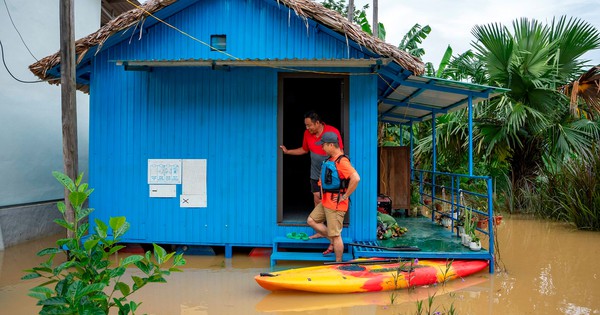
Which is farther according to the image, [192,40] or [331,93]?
[331,93]

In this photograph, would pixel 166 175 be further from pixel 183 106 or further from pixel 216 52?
pixel 216 52

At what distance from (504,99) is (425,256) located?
6.26 metres

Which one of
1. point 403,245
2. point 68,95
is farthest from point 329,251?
point 68,95

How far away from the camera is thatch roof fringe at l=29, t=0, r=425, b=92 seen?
20.4 feet

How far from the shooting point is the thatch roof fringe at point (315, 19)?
6230 mm

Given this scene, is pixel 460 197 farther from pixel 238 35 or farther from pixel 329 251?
pixel 238 35

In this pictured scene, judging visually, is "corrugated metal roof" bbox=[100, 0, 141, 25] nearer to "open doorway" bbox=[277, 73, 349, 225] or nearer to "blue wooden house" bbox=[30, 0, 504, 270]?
"open doorway" bbox=[277, 73, 349, 225]

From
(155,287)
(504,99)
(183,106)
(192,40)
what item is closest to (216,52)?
(192,40)

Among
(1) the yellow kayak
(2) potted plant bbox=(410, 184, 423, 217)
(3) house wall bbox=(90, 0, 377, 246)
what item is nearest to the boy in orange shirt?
(1) the yellow kayak

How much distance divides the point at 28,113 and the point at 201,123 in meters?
4.00

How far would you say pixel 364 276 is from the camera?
5375 mm

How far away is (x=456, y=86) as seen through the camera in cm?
698

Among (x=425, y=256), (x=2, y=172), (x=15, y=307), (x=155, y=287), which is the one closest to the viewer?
(x=15, y=307)

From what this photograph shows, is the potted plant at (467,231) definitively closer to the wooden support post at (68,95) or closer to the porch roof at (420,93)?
the porch roof at (420,93)
